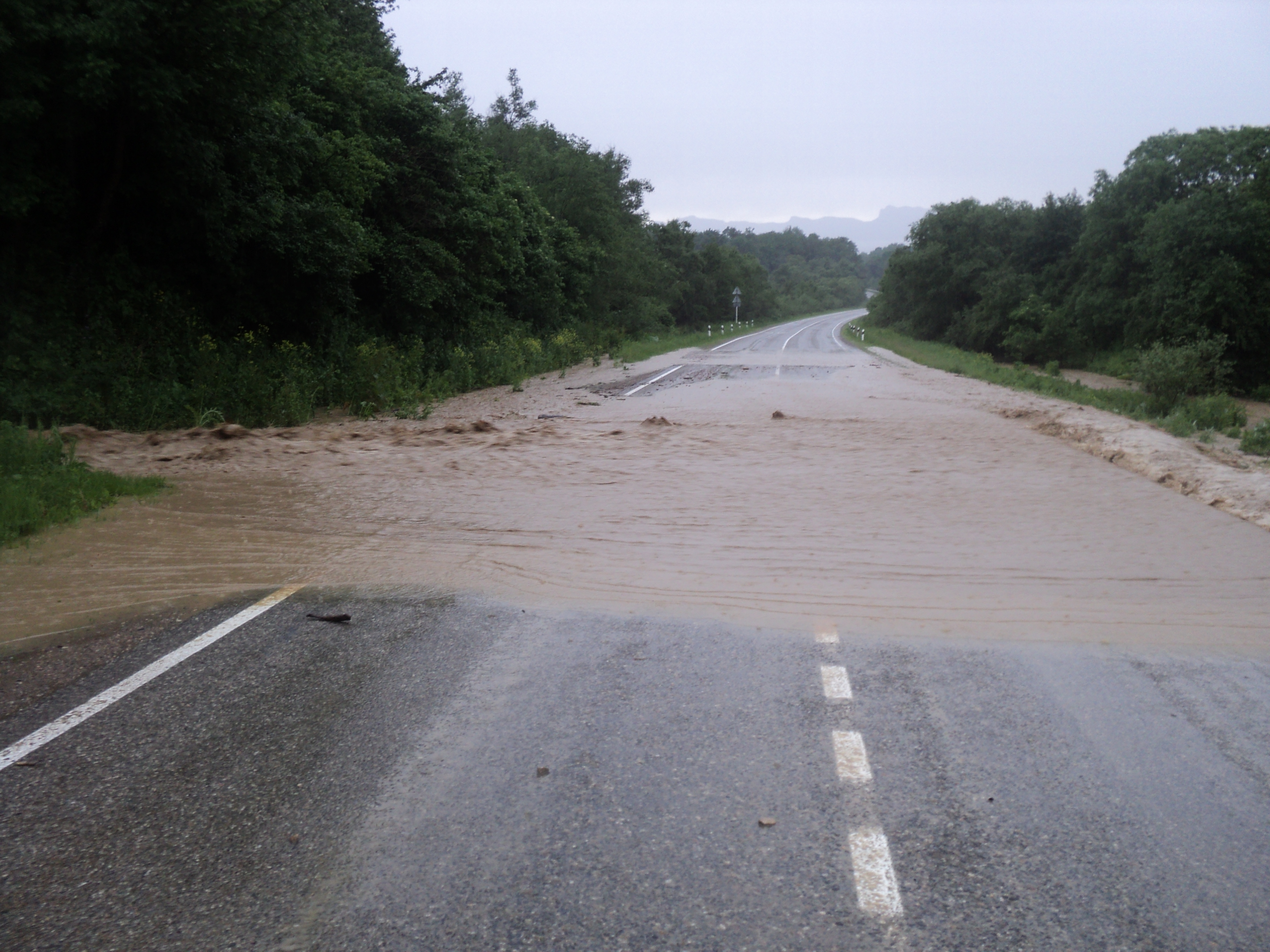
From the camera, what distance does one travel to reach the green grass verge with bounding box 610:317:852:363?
35031mm

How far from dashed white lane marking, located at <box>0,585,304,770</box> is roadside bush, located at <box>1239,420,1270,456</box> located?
14501 mm

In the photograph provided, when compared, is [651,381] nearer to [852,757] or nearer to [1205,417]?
[1205,417]

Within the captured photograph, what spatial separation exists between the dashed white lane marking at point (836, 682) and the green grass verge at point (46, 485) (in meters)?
6.32

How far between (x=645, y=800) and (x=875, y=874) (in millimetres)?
882

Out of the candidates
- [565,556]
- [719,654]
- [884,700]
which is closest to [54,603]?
[565,556]

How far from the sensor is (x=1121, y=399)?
20.7 metres

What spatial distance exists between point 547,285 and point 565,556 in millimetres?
28386

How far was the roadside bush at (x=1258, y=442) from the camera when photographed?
14.0 meters

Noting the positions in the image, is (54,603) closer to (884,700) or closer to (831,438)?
(884,700)

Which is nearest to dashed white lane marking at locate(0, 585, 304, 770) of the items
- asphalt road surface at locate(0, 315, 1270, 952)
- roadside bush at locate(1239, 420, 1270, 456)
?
asphalt road surface at locate(0, 315, 1270, 952)

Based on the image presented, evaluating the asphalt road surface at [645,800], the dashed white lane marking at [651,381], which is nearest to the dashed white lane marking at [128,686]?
the asphalt road surface at [645,800]

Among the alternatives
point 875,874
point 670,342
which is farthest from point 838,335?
point 875,874

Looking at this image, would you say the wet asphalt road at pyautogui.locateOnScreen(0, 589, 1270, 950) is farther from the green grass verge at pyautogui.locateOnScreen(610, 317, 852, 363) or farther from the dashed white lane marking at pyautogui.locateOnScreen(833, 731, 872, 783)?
the green grass verge at pyautogui.locateOnScreen(610, 317, 852, 363)

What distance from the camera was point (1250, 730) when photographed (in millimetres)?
4016
